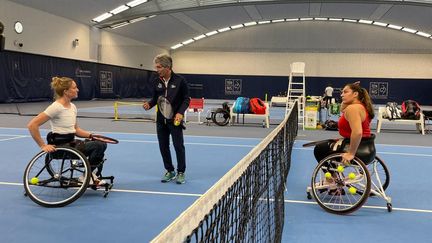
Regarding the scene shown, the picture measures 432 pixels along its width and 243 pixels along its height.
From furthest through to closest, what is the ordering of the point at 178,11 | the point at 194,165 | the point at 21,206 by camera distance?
the point at 178,11, the point at 194,165, the point at 21,206

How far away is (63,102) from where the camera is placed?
4.18 m

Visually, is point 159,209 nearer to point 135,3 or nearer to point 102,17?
point 135,3

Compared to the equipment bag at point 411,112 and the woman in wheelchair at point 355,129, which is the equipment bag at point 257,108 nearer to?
the equipment bag at point 411,112

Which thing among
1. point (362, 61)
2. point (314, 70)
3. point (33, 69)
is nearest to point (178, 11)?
point (33, 69)

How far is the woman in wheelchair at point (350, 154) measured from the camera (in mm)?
3869

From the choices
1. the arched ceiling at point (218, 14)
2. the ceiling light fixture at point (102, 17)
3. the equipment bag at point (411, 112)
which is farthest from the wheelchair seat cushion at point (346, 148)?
the ceiling light fixture at point (102, 17)

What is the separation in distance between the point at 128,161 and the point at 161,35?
85.4 feet

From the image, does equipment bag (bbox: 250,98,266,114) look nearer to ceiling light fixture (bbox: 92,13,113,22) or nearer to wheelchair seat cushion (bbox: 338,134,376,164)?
wheelchair seat cushion (bbox: 338,134,376,164)

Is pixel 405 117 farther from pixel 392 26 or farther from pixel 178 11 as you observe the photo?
pixel 392 26

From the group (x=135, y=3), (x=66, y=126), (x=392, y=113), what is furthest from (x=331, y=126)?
(x=135, y=3)

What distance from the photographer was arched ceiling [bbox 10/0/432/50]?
22.6m

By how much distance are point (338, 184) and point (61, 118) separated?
9.08ft

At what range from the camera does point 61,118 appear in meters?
4.14

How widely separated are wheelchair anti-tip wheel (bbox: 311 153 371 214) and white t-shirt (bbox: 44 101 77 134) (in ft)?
7.95
